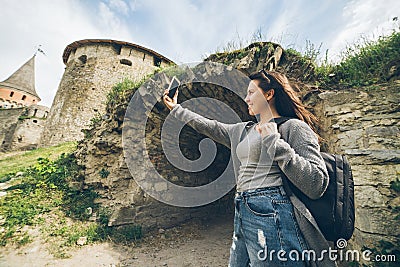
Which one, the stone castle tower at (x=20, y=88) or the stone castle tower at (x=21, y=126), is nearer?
the stone castle tower at (x=21, y=126)

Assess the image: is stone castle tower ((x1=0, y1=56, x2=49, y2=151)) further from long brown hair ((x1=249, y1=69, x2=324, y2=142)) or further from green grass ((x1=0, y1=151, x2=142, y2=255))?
long brown hair ((x1=249, y1=69, x2=324, y2=142))

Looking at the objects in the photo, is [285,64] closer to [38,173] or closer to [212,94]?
[212,94]

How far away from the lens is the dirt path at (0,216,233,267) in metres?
3.24

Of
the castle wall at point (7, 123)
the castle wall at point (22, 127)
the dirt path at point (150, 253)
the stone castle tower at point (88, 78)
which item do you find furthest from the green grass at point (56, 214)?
the castle wall at point (7, 123)

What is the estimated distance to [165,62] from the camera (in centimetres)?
1566

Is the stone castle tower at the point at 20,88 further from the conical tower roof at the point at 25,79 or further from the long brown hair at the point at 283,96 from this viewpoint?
the long brown hair at the point at 283,96

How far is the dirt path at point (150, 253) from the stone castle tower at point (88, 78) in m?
11.0

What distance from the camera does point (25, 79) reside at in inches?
1058

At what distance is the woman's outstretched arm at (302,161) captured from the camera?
41.2 inches

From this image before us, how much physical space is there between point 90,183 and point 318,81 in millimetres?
4806

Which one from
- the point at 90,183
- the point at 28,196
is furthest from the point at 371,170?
the point at 28,196

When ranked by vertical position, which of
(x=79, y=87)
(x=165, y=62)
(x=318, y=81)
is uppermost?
(x=165, y=62)

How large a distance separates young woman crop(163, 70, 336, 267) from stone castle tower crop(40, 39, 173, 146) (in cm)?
1295

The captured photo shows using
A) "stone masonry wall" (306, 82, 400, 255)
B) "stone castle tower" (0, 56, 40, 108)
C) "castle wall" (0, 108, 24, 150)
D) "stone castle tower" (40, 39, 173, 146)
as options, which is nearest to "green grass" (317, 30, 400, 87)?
"stone masonry wall" (306, 82, 400, 255)
